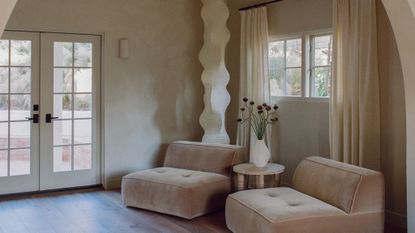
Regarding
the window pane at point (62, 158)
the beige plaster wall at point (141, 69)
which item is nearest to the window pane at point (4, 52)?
the beige plaster wall at point (141, 69)

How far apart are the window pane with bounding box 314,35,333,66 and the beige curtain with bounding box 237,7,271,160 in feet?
2.26

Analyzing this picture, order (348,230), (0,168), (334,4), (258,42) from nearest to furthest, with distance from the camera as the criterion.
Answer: (348,230) < (334,4) < (0,168) < (258,42)

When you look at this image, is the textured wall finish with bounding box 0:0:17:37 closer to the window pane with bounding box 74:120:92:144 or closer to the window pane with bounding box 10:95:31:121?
the window pane with bounding box 10:95:31:121

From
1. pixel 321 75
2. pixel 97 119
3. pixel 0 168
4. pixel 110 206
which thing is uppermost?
pixel 321 75

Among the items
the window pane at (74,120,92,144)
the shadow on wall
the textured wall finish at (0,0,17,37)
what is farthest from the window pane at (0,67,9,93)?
the textured wall finish at (0,0,17,37)

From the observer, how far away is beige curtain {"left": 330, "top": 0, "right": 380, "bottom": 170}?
4340 mm

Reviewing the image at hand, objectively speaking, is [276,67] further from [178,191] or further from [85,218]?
[85,218]

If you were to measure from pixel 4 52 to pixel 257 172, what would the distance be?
10.7 feet

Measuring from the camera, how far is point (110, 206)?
4996 millimetres

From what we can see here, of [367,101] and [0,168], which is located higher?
[367,101]

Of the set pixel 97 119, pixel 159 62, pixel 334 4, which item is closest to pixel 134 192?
pixel 97 119

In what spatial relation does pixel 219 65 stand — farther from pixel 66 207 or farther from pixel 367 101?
pixel 66 207

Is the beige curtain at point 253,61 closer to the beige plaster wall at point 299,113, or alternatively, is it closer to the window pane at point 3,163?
the beige plaster wall at point 299,113

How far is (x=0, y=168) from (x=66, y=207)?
41.5 inches
